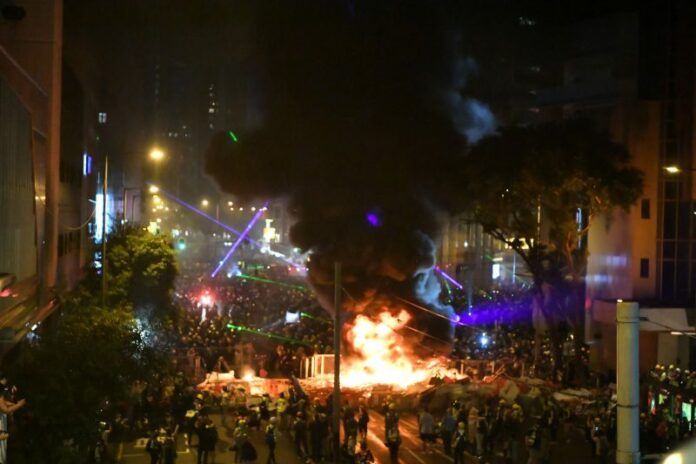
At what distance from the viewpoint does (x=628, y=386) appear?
732cm

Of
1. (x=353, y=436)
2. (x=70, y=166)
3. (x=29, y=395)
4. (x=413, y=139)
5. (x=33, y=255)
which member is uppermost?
(x=413, y=139)

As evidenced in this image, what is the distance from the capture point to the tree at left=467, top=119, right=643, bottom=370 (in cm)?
2797

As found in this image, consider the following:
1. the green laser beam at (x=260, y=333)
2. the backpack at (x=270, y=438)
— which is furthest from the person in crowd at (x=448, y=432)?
the green laser beam at (x=260, y=333)

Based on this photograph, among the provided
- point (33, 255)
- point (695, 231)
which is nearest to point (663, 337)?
point (695, 231)

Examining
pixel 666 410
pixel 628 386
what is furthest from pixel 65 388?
pixel 666 410

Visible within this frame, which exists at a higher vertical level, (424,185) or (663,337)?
(424,185)

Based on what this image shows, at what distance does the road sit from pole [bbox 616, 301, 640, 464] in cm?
1081

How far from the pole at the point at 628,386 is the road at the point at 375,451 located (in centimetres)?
1081

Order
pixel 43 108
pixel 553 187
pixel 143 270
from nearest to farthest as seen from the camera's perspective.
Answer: pixel 43 108
pixel 553 187
pixel 143 270

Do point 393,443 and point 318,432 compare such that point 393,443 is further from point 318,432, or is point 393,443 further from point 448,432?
point 318,432

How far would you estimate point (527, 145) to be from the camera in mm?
29078

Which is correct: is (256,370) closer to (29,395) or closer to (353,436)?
(353,436)

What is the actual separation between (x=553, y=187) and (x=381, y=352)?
946 centimetres

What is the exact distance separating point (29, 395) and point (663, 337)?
23.2 m
